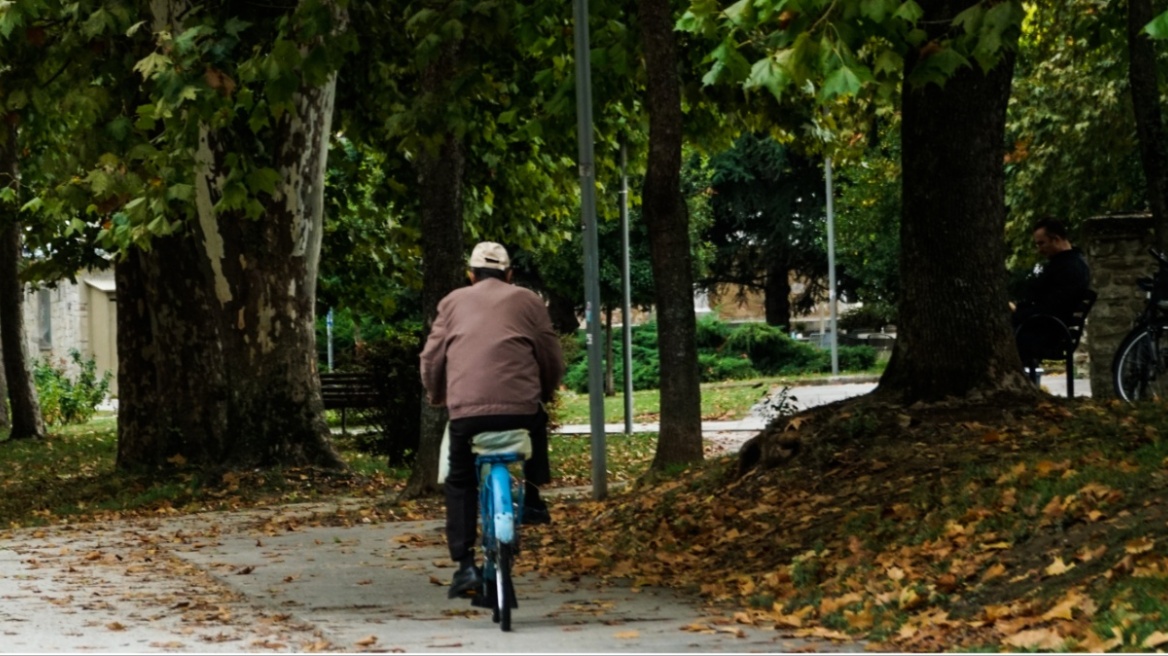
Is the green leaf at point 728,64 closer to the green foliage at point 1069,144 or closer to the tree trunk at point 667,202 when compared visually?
the tree trunk at point 667,202

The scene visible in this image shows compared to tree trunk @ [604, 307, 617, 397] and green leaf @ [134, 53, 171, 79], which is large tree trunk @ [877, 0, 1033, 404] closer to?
green leaf @ [134, 53, 171, 79]

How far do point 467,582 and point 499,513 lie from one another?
0.60 meters

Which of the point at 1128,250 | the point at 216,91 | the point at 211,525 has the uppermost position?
the point at 216,91

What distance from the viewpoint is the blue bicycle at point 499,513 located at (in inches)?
369

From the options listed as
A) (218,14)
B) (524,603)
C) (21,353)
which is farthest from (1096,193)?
(524,603)

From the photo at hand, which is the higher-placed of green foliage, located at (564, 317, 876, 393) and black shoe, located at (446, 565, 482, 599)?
green foliage, located at (564, 317, 876, 393)

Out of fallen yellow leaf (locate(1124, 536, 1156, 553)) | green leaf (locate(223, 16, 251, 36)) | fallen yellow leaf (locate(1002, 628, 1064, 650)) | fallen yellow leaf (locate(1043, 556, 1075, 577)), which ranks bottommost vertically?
fallen yellow leaf (locate(1002, 628, 1064, 650))

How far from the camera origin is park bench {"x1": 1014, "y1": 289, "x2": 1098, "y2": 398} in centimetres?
1535

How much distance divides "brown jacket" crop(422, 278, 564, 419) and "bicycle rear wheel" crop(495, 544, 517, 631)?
0.68 meters

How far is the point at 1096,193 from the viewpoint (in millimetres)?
37906

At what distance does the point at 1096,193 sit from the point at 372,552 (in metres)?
27.1

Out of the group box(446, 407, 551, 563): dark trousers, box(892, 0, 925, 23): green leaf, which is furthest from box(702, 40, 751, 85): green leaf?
box(446, 407, 551, 563): dark trousers

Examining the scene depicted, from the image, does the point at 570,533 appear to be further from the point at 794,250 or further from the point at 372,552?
the point at 794,250

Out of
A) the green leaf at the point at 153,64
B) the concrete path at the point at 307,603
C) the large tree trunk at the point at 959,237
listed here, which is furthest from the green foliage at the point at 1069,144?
the concrete path at the point at 307,603
